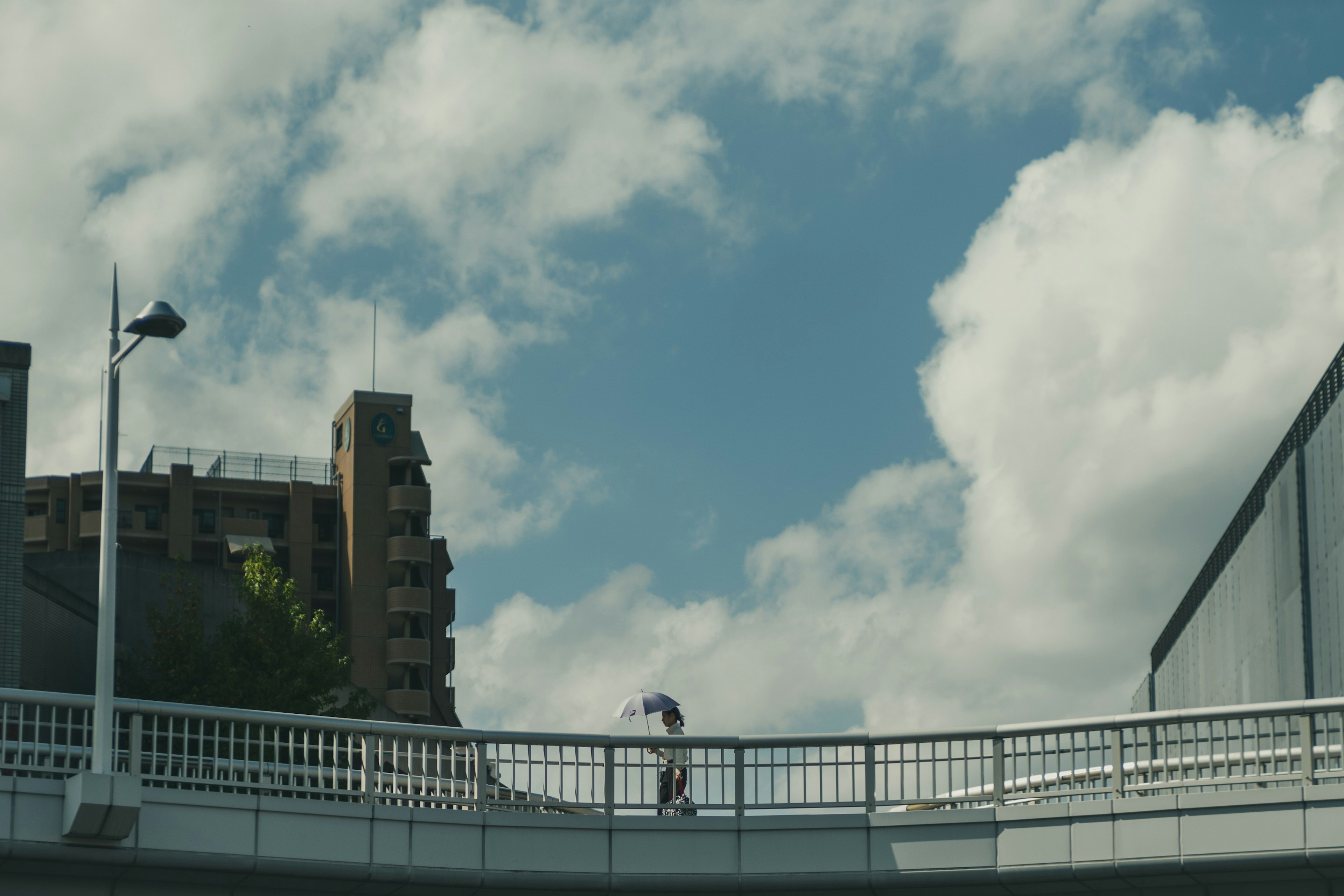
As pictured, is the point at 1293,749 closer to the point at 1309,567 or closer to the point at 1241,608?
the point at 1309,567

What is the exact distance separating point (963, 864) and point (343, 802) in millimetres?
6872

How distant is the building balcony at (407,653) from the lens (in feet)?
282

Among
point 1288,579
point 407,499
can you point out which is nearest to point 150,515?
point 407,499

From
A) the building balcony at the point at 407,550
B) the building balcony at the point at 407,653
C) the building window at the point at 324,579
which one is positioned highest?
the building balcony at the point at 407,550

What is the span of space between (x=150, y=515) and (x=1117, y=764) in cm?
8188

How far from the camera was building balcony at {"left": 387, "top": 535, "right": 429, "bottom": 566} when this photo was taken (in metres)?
88.4

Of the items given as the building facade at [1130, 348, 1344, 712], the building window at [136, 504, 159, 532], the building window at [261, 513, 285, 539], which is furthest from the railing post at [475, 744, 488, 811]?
the building window at [136, 504, 159, 532]

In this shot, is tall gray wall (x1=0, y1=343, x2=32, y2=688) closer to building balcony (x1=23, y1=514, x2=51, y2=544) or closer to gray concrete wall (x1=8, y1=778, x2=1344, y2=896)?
gray concrete wall (x1=8, y1=778, x2=1344, y2=896)

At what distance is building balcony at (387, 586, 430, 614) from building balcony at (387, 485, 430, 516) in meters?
4.44

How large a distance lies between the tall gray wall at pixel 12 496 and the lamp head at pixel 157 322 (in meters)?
18.3

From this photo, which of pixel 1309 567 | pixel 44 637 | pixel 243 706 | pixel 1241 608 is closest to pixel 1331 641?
pixel 1309 567

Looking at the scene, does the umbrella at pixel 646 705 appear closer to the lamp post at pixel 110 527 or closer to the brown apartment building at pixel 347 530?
the lamp post at pixel 110 527

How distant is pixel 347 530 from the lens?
297 feet

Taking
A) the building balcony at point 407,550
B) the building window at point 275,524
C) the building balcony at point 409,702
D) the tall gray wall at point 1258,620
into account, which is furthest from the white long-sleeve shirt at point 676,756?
the building window at point 275,524
